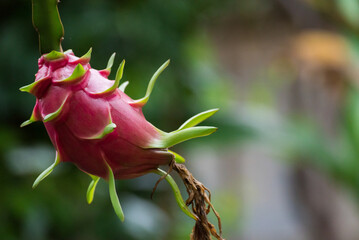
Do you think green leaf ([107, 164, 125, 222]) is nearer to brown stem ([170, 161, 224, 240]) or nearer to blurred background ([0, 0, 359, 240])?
brown stem ([170, 161, 224, 240])

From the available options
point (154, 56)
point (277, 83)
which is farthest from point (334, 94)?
point (154, 56)

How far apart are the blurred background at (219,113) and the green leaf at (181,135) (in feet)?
3.76

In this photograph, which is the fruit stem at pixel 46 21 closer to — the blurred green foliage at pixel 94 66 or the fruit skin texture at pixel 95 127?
the fruit skin texture at pixel 95 127

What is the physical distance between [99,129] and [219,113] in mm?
1764

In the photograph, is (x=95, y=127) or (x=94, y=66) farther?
(x=94, y=66)

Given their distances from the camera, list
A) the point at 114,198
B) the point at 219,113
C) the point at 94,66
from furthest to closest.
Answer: the point at 219,113, the point at 94,66, the point at 114,198

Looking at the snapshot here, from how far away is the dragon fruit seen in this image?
38 centimetres

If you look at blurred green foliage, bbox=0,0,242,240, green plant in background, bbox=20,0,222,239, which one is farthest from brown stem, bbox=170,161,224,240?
blurred green foliage, bbox=0,0,242,240

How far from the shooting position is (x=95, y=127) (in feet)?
1.24

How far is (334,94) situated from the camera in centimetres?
299

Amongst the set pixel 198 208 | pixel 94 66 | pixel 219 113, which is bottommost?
pixel 219 113

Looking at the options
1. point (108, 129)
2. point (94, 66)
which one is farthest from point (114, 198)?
point (94, 66)

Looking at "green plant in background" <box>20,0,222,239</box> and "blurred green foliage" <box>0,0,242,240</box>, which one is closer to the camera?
"green plant in background" <box>20,0,222,239</box>

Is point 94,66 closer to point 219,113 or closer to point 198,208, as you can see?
point 219,113
